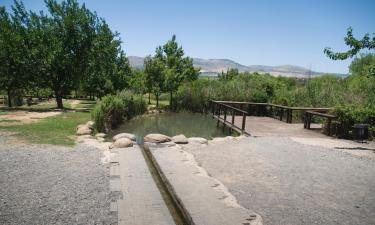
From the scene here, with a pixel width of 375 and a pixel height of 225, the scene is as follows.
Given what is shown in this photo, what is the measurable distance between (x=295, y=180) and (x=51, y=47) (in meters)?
18.8

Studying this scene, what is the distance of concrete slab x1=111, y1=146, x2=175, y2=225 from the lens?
5223mm

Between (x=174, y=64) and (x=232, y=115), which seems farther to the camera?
(x=174, y=64)

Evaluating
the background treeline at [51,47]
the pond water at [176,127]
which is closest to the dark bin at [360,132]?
the pond water at [176,127]

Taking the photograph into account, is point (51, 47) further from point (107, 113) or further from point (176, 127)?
point (176, 127)

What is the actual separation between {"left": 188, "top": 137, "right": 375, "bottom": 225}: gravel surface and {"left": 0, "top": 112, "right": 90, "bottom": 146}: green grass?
204 inches

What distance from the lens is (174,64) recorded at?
33.0 metres

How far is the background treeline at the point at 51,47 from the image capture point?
2028cm

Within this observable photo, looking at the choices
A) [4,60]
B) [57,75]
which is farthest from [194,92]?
[4,60]

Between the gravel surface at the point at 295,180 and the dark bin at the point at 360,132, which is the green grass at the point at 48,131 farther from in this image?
the dark bin at the point at 360,132

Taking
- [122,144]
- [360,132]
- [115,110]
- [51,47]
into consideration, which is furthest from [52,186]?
[51,47]

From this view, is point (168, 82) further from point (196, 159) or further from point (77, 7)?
point (196, 159)

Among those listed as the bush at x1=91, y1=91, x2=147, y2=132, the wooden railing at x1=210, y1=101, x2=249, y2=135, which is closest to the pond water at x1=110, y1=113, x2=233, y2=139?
the bush at x1=91, y1=91, x2=147, y2=132

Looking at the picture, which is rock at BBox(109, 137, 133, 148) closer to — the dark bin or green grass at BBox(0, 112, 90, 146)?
green grass at BBox(0, 112, 90, 146)

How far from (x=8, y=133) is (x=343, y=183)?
1177 cm
